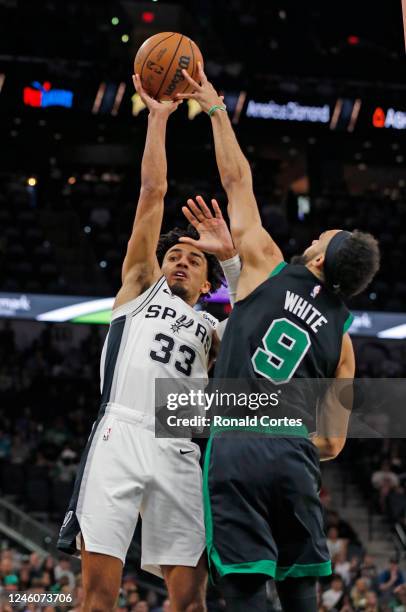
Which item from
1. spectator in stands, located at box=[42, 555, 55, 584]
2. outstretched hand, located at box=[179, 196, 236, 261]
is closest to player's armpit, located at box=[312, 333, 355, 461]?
outstretched hand, located at box=[179, 196, 236, 261]

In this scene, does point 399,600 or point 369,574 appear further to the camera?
point 369,574

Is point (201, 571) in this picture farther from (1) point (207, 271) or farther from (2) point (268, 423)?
(1) point (207, 271)

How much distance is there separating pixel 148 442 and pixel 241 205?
1346mm

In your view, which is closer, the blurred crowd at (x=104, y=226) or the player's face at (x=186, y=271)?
the player's face at (x=186, y=271)

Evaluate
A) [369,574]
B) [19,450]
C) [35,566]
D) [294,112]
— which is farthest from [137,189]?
[35,566]

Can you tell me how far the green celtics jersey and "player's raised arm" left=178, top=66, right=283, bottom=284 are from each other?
0.33 feet

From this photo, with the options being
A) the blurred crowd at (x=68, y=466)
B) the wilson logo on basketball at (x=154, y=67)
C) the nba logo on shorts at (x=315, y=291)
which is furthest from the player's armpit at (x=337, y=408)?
the blurred crowd at (x=68, y=466)

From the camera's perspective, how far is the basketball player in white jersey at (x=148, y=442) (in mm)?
4941

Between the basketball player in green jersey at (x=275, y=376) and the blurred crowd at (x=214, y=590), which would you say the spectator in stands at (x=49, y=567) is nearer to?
the blurred crowd at (x=214, y=590)

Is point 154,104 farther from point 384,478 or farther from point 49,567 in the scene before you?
point 384,478

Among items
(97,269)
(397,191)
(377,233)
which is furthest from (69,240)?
(397,191)

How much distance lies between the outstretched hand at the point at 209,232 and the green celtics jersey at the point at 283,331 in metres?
0.32

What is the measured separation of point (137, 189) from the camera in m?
24.3

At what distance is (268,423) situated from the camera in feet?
14.3
